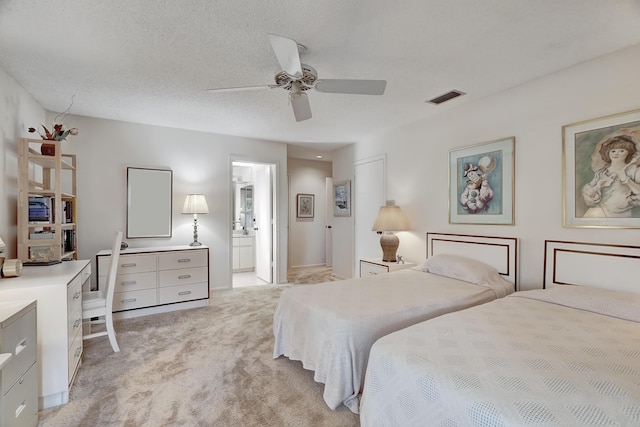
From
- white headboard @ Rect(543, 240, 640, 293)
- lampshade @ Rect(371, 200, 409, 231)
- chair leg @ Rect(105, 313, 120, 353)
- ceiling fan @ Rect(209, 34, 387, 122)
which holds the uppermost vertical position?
ceiling fan @ Rect(209, 34, 387, 122)

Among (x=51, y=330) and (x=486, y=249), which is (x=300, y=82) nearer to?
(x=51, y=330)

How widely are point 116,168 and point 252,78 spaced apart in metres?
2.48

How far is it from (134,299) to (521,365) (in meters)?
3.76

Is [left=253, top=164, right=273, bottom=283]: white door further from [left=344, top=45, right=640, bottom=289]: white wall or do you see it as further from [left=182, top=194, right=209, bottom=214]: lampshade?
[left=344, top=45, right=640, bottom=289]: white wall

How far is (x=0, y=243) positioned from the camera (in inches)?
76.6

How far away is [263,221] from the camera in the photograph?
17.6 ft

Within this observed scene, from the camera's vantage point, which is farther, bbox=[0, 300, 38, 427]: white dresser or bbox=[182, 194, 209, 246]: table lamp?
bbox=[182, 194, 209, 246]: table lamp

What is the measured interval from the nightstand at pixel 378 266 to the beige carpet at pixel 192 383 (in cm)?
142

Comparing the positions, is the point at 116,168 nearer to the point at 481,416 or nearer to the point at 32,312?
the point at 32,312

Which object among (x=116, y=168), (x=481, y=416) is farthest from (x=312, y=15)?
(x=116, y=168)

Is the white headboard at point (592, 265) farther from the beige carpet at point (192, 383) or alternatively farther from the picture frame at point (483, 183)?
the beige carpet at point (192, 383)

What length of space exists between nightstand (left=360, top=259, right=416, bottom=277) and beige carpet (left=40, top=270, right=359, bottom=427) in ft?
4.67

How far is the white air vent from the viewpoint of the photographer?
2.98 meters

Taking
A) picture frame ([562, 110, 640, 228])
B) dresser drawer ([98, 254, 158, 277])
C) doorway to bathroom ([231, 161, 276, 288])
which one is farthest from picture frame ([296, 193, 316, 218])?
picture frame ([562, 110, 640, 228])
